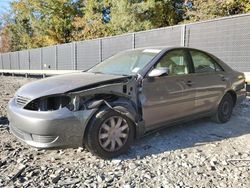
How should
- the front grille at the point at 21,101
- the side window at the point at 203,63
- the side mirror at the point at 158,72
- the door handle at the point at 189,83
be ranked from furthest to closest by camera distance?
the side window at the point at 203,63, the door handle at the point at 189,83, the side mirror at the point at 158,72, the front grille at the point at 21,101

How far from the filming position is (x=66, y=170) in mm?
3658

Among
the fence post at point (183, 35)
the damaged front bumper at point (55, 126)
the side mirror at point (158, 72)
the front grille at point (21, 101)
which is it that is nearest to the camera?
the damaged front bumper at point (55, 126)

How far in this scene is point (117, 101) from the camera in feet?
13.2

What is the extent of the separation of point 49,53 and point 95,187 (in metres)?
18.4

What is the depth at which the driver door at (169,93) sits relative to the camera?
431cm

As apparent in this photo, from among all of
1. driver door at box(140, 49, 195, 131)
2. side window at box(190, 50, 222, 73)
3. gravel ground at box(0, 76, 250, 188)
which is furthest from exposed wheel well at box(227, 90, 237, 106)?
driver door at box(140, 49, 195, 131)

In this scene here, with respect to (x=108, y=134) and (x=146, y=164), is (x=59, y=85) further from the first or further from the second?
(x=146, y=164)

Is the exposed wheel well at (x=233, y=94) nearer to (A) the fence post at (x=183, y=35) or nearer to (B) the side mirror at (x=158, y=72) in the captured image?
(B) the side mirror at (x=158, y=72)

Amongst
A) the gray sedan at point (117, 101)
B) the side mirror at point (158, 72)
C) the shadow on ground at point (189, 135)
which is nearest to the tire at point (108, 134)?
the gray sedan at point (117, 101)

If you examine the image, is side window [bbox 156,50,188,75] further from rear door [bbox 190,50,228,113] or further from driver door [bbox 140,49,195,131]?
rear door [bbox 190,50,228,113]

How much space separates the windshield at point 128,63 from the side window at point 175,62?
0.18 m

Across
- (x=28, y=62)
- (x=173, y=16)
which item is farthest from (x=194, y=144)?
(x=28, y=62)

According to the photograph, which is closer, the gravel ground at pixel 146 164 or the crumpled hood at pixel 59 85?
the gravel ground at pixel 146 164

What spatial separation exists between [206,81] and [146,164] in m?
2.16
